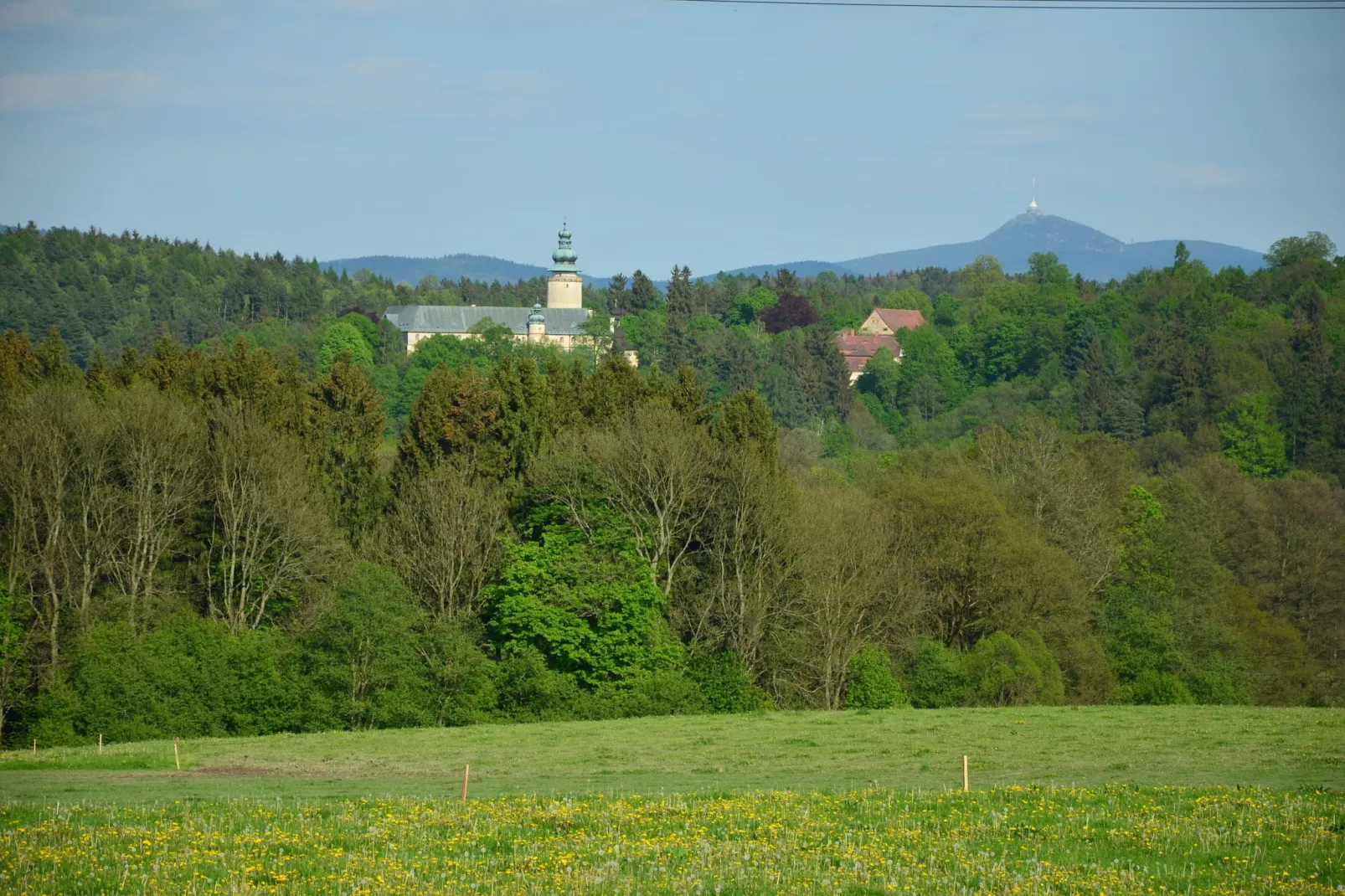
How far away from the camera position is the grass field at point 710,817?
16.7 metres

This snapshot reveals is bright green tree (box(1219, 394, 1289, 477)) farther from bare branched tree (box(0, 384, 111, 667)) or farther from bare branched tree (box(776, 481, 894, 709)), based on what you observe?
bare branched tree (box(0, 384, 111, 667))

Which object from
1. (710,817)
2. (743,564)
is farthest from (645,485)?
(710,817)

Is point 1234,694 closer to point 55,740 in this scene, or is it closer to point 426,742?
point 426,742

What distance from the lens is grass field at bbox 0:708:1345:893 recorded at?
1670 cm

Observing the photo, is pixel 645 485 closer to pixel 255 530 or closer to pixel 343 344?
pixel 255 530

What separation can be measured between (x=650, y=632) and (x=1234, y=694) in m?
23.1

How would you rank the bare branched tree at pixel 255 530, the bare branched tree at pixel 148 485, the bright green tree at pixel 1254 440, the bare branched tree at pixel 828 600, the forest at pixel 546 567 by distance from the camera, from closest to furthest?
1. the forest at pixel 546 567
2. the bare branched tree at pixel 148 485
3. the bare branched tree at pixel 255 530
4. the bare branched tree at pixel 828 600
5. the bright green tree at pixel 1254 440

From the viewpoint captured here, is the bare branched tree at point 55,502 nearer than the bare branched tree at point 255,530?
Yes

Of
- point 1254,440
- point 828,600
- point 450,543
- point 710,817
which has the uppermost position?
point 1254,440

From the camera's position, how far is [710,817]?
20.5 metres

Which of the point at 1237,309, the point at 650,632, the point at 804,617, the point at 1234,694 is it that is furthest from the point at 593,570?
the point at 1237,309

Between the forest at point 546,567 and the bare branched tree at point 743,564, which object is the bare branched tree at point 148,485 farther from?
the bare branched tree at point 743,564

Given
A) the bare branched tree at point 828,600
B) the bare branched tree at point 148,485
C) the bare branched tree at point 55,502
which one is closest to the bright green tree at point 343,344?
the bare branched tree at point 148,485

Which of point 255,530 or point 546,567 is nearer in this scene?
point 546,567
